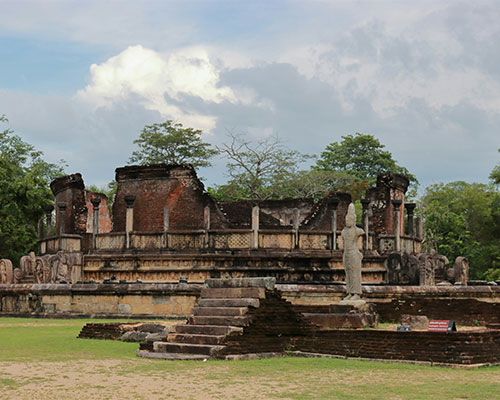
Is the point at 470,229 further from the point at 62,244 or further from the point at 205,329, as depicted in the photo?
the point at 205,329

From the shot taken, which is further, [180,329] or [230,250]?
[230,250]

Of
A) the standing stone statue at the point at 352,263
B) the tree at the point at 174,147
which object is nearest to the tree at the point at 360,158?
the tree at the point at 174,147

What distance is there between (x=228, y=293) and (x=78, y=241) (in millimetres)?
15928

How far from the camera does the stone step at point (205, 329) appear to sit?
35.4 ft

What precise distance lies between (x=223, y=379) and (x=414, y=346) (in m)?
2.96

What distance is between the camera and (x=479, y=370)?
371 inches

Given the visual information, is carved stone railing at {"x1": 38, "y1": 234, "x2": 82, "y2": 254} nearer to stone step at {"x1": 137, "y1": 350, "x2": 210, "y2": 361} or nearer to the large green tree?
stone step at {"x1": 137, "y1": 350, "x2": 210, "y2": 361}

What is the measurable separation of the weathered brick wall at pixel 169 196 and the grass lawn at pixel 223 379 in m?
18.0

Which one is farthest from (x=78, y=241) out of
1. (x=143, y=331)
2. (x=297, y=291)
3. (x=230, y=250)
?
(x=143, y=331)

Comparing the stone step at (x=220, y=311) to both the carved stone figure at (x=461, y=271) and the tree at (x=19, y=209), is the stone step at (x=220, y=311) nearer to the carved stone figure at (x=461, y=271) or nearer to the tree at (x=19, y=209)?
the carved stone figure at (x=461, y=271)

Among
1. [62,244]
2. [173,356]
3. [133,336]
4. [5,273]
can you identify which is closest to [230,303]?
[173,356]

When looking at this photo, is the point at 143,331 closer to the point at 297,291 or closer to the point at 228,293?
the point at 228,293

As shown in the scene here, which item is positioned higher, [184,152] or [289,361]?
[184,152]

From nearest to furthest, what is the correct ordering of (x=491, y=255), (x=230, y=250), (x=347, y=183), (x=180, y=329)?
(x=180, y=329)
(x=230, y=250)
(x=491, y=255)
(x=347, y=183)
